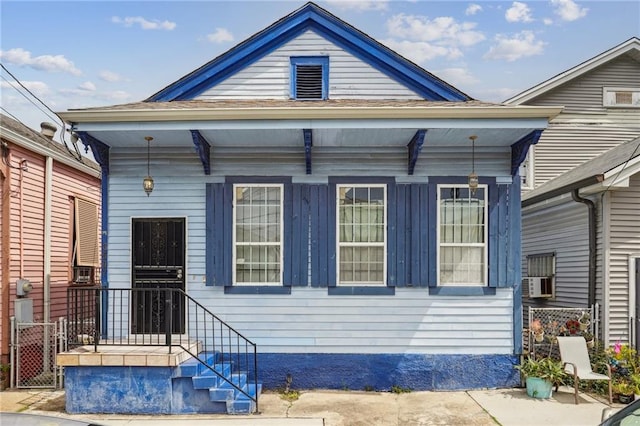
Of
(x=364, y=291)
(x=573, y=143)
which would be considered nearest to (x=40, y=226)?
(x=364, y=291)

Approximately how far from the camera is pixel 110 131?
24.3ft

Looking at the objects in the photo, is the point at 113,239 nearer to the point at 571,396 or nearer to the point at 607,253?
the point at 571,396

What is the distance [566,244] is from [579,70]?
5.79m

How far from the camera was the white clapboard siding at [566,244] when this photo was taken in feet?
30.1

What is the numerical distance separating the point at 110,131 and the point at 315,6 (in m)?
3.98

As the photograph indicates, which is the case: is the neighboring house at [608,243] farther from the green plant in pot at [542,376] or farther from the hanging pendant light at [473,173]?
the hanging pendant light at [473,173]

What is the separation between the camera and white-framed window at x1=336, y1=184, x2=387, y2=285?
8117 millimetres

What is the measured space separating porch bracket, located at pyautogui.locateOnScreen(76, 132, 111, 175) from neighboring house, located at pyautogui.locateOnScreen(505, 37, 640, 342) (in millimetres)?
7687

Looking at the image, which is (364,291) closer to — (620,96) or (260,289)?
(260,289)

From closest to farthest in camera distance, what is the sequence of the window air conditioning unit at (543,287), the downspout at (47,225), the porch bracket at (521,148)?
the porch bracket at (521,148)
the downspout at (47,225)
the window air conditioning unit at (543,287)

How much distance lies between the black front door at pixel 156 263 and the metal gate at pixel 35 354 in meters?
1.40

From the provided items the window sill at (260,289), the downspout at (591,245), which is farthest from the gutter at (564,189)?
the window sill at (260,289)

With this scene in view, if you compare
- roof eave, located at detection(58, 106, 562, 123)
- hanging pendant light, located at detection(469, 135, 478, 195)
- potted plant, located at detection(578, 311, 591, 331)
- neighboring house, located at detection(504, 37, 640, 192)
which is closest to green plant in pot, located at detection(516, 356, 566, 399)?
potted plant, located at detection(578, 311, 591, 331)

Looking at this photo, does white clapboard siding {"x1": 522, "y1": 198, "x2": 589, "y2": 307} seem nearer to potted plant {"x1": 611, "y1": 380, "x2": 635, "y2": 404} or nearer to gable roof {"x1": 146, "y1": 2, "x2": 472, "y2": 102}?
potted plant {"x1": 611, "y1": 380, "x2": 635, "y2": 404}
